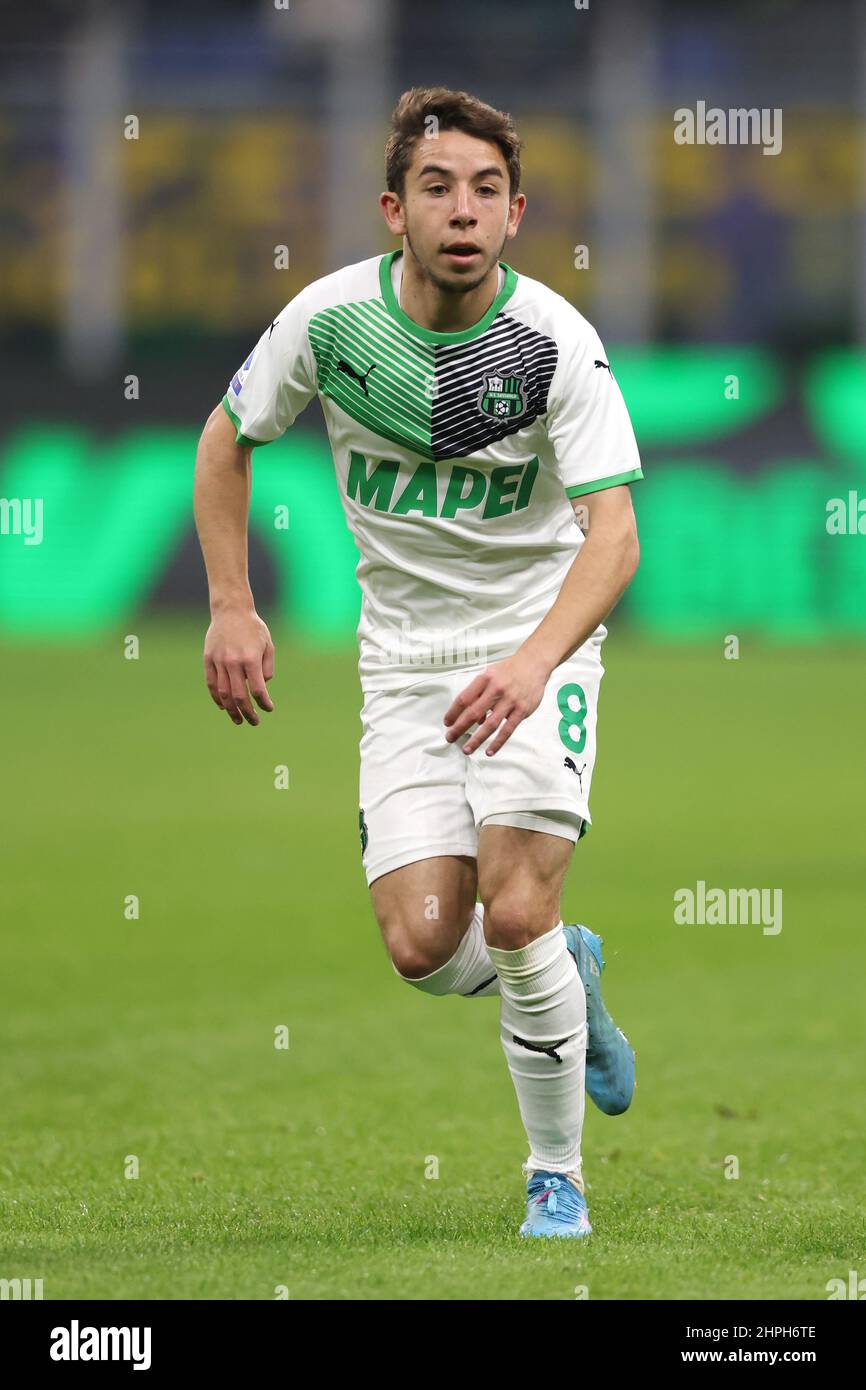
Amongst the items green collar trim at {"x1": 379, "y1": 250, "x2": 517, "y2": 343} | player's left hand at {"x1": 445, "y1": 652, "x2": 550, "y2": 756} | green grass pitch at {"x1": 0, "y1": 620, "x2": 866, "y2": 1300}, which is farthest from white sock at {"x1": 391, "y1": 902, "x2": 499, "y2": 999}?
green collar trim at {"x1": 379, "y1": 250, "x2": 517, "y2": 343}

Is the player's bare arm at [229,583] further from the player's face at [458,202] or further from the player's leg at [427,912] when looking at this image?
the player's face at [458,202]

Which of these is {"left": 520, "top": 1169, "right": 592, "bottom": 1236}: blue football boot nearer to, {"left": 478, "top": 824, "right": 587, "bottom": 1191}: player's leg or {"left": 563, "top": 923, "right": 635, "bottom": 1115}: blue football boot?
{"left": 478, "top": 824, "right": 587, "bottom": 1191}: player's leg

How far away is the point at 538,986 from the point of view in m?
4.77

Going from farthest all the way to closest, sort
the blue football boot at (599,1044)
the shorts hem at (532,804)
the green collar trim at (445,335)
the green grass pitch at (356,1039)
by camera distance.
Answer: the blue football boot at (599,1044) < the green collar trim at (445,335) < the shorts hem at (532,804) < the green grass pitch at (356,1039)

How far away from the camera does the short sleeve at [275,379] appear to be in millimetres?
4965

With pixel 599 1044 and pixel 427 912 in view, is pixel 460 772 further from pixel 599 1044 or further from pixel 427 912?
pixel 599 1044

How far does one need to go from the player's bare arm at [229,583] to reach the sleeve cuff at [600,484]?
2.43 feet

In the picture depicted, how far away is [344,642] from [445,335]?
52.3ft

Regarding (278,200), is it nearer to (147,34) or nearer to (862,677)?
(147,34)

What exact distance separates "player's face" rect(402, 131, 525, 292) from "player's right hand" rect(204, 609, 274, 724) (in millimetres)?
902

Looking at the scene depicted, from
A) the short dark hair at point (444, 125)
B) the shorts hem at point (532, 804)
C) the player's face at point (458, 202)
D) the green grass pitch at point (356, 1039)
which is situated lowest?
the green grass pitch at point (356, 1039)

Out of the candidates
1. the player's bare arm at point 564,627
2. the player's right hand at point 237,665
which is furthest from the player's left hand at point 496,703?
the player's right hand at point 237,665

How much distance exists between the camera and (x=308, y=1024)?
309 inches

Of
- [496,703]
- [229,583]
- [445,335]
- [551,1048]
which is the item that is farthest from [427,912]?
[445,335]
